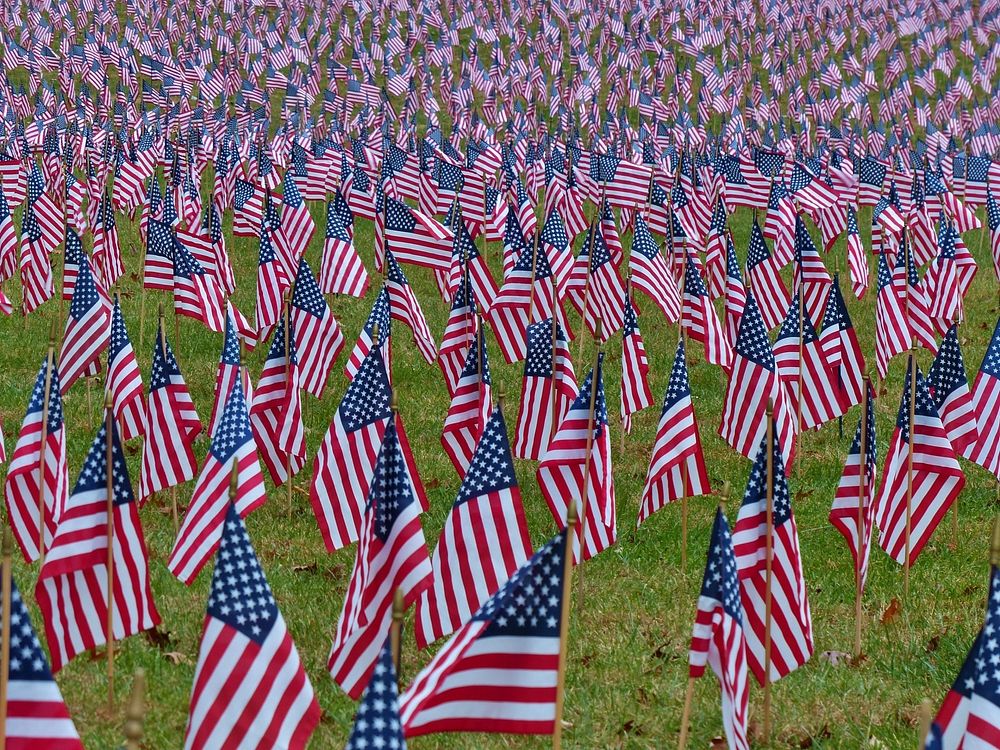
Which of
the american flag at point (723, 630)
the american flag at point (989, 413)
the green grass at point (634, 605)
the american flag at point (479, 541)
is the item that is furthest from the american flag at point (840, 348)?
the american flag at point (723, 630)

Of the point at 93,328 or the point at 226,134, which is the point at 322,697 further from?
the point at 226,134

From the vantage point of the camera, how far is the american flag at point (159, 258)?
15.3 m

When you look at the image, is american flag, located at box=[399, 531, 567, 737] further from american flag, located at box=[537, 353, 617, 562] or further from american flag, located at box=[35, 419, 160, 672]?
american flag, located at box=[537, 353, 617, 562]

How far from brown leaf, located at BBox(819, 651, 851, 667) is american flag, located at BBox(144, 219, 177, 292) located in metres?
8.46

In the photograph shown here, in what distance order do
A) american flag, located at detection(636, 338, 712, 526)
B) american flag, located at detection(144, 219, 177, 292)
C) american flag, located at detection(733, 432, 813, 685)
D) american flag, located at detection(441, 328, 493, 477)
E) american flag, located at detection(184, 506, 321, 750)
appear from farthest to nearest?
american flag, located at detection(144, 219, 177, 292) < american flag, located at detection(441, 328, 493, 477) < american flag, located at detection(636, 338, 712, 526) < american flag, located at detection(733, 432, 813, 685) < american flag, located at detection(184, 506, 321, 750)

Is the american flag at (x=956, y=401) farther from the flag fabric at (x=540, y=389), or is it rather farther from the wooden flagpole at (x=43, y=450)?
the wooden flagpole at (x=43, y=450)

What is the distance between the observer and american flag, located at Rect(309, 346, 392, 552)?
10.1 metres

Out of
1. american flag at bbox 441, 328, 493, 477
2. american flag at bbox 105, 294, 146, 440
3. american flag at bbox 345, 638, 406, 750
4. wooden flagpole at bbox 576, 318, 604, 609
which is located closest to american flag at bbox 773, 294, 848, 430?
american flag at bbox 441, 328, 493, 477

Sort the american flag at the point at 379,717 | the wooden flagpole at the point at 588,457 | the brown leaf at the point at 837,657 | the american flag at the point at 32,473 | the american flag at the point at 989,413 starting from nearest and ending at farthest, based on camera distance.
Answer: the american flag at the point at 379,717
the brown leaf at the point at 837,657
the wooden flagpole at the point at 588,457
the american flag at the point at 32,473
the american flag at the point at 989,413

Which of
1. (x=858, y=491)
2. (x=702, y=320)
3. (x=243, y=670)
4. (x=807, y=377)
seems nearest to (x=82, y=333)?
(x=702, y=320)

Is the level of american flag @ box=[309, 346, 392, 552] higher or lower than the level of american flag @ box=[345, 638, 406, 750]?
lower

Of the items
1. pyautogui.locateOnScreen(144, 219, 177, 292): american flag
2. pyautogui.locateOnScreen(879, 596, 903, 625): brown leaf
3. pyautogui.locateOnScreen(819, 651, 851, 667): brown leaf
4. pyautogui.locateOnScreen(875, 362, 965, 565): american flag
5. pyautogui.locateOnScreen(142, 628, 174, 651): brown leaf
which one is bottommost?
pyautogui.locateOnScreen(819, 651, 851, 667): brown leaf

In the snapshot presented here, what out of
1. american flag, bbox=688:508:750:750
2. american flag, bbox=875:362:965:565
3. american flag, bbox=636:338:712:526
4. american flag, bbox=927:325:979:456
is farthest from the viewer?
american flag, bbox=927:325:979:456

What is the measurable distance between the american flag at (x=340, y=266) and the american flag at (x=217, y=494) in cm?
794
